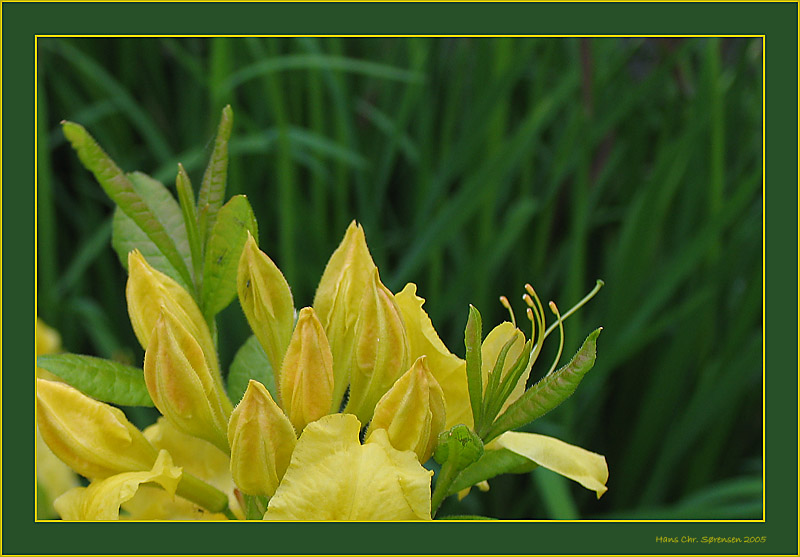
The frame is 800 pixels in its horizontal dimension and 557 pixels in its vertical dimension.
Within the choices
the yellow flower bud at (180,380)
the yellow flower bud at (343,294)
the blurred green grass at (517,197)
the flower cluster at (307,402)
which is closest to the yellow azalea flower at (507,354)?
the flower cluster at (307,402)

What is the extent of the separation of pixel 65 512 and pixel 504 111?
1.35 metres

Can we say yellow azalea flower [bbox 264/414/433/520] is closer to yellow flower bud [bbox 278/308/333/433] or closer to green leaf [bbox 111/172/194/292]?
yellow flower bud [bbox 278/308/333/433]

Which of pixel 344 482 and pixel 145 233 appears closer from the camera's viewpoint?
pixel 344 482

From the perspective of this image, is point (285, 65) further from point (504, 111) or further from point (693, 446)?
point (693, 446)

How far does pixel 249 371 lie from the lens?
0.66 metres

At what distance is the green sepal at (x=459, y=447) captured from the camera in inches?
20.2

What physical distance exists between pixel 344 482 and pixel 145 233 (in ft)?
0.91

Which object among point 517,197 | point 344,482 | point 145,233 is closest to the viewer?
point 344,482

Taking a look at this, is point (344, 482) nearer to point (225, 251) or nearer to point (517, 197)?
point (225, 251)

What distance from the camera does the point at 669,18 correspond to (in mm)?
706

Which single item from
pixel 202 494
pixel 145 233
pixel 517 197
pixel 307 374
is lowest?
pixel 202 494

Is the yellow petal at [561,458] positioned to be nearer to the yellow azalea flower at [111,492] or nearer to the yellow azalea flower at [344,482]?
the yellow azalea flower at [344,482]

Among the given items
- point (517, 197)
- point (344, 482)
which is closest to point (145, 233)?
point (344, 482)

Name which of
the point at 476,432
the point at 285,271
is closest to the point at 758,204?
the point at 285,271
